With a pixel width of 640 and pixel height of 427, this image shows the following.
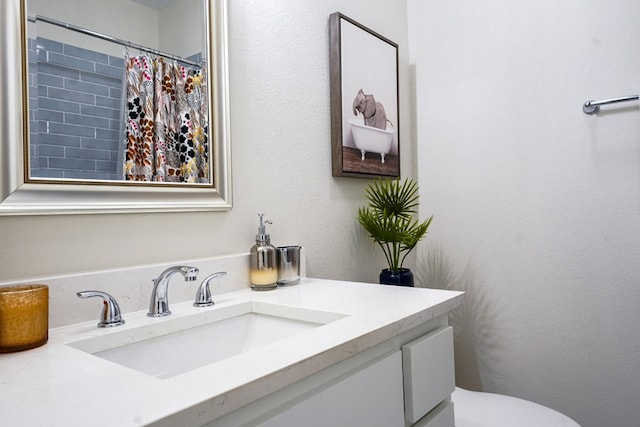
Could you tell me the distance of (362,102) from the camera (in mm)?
1628

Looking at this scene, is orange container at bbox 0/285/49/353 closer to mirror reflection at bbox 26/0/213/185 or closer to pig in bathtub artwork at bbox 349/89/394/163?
mirror reflection at bbox 26/0/213/185

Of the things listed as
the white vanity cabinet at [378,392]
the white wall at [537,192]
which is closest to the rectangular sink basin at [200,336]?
the white vanity cabinet at [378,392]

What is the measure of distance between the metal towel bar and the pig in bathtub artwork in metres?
0.69

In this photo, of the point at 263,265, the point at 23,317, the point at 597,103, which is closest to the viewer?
the point at 23,317

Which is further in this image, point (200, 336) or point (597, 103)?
point (597, 103)

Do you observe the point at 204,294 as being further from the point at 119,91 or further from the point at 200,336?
the point at 119,91

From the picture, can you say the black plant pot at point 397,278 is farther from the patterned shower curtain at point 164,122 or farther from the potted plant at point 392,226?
the patterned shower curtain at point 164,122

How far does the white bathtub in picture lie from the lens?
5.22 ft

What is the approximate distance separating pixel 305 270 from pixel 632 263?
110 centimetres

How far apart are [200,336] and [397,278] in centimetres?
81

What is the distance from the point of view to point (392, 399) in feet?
2.64

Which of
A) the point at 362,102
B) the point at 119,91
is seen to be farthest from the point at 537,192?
the point at 119,91

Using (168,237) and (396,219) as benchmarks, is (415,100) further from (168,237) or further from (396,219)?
(168,237)

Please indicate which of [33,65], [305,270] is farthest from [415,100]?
[33,65]
